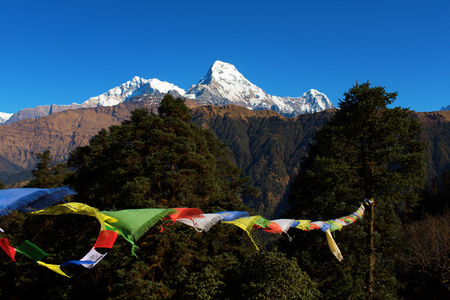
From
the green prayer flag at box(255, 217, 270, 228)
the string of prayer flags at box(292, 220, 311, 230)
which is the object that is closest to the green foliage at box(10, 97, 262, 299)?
the green prayer flag at box(255, 217, 270, 228)

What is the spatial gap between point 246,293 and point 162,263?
5052mm

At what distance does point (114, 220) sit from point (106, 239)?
0.48 metres

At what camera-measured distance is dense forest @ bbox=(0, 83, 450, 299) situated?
420 inches

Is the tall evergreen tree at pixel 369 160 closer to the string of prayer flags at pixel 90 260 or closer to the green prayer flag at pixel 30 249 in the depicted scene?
the string of prayer flags at pixel 90 260

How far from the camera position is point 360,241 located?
15.6 m

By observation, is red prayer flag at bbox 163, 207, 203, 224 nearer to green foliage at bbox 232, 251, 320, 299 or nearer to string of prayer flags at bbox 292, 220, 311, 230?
string of prayer flags at bbox 292, 220, 311, 230

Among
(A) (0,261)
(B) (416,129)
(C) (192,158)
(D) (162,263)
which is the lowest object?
(A) (0,261)

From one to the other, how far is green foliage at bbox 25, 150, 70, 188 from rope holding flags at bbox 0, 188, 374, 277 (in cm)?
2984

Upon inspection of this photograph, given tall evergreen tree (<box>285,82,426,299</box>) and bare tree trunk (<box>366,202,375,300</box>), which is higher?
tall evergreen tree (<box>285,82,426,299</box>)

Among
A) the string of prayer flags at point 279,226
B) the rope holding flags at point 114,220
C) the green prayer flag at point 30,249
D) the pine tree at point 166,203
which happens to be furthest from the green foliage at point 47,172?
the string of prayer flags at point 279,226

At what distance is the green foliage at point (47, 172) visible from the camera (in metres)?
35.5

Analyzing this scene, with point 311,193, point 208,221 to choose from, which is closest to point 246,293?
point 208,221

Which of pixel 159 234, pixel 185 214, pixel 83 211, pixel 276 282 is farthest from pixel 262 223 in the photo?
pixel 159 234

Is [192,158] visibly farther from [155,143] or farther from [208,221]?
[208,221]
